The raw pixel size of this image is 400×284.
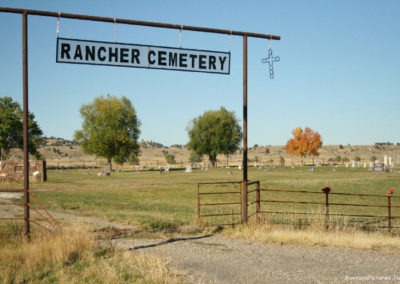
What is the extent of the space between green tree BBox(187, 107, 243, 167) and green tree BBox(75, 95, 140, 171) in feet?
65.6

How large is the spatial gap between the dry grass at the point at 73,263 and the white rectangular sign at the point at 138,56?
4.00 m

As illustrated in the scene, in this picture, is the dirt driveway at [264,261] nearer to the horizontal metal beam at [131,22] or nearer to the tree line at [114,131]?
the horizontal metal beam at [131,22]

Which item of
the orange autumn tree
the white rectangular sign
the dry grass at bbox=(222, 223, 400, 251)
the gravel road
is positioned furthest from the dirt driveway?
the orange autumn tree

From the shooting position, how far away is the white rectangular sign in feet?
31.6

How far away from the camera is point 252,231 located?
10.8 metres

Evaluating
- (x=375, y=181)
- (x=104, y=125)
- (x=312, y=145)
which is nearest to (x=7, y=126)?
(x=104, y=125)

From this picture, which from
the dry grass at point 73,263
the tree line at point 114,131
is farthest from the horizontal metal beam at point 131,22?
the tree line at point 114,131

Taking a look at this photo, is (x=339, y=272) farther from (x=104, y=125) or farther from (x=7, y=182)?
(x=104, y=125)

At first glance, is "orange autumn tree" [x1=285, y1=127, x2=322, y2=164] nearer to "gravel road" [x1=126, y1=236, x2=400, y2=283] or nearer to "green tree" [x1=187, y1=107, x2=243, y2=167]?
"green tree" [x1=187, y1=107, x2=243, y2=167]

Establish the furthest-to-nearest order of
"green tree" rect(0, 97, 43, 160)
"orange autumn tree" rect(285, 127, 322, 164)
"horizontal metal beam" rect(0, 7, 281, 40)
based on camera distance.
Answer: "orange autumn tree" rect(285, 127, 322, 164)
"green tree" rect(0, 97, 43, 160)
"horizontal metal beam" rect(0, 7, 281, 40)

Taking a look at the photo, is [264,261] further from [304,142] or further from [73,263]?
[304,142]

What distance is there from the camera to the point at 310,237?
401 inches

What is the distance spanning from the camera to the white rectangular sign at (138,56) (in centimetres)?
963

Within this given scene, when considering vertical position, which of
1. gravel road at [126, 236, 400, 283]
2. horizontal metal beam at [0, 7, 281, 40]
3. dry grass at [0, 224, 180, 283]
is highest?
horizontal metal beam at [0, 7, 281, 40]
